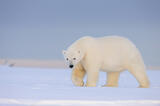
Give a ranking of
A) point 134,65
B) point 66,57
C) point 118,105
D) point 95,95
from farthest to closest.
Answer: point 134,65
point 66,57
point 95,95
point 118,105

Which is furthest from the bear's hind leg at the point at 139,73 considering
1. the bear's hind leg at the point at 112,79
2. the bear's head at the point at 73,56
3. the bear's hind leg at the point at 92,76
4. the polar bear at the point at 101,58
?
the bear's head at the point at 73,56

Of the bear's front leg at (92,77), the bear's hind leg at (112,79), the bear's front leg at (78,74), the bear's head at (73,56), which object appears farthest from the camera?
the bear's hind leg at (112,79)

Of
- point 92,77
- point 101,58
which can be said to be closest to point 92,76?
point 92,77

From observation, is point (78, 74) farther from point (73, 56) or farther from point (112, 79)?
point (112, 79)

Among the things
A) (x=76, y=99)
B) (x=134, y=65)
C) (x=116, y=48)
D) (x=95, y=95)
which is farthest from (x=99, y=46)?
(x=76, y=99)

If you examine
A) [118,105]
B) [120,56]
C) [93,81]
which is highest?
[120,56]

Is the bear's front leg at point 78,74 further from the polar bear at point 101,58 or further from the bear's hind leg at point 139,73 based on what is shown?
the bear's hind leg at point 139,73

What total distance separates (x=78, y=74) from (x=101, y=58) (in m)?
0.80

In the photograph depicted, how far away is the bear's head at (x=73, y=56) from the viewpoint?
318 inches

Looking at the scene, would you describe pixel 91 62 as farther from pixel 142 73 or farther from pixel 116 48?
pixel 142 73

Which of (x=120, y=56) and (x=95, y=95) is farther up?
(x=120, y=56)

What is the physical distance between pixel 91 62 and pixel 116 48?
0.78m

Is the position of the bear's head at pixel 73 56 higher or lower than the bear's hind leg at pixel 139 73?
higher

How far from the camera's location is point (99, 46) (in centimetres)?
845
